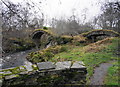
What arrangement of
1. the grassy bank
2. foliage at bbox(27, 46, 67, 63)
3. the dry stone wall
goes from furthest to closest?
foliage at bbox(27, 46, 67, 63) → the grassy bank → the dry stone wall

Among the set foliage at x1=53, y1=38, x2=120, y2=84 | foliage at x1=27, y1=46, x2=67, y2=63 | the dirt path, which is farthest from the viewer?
foliage at x1=27, y1=46, x2=67, y2=63

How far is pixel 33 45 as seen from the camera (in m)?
19.0

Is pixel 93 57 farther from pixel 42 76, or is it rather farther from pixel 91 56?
pixel 42 76

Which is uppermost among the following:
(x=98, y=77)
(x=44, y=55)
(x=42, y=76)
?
(x=42, y=76)

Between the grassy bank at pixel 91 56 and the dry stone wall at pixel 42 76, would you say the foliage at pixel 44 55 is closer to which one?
the grassy bank at pixel 91 56

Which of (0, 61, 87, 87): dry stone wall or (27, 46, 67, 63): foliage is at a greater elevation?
(0, 61, 87, 87): dry stone wall

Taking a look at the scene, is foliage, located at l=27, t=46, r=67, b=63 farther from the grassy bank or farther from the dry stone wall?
the dry stone wall

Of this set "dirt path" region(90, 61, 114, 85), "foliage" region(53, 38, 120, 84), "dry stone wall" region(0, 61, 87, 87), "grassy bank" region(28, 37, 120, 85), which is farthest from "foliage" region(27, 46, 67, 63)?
"dry stone wall" region(0, 61, 87, 87)

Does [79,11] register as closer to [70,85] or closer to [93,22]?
[93,22]

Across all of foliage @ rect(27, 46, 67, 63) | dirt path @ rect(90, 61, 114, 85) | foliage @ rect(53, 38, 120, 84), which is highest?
foliage @ rect(53, 38, 120, 84)

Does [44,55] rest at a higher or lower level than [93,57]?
lower

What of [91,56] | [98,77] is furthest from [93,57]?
[98,77]

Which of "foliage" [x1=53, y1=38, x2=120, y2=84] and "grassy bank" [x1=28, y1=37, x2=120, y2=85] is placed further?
"foliage" [x1=53, y1=38, x2=120, y2=84]

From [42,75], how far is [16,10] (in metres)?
2.07
